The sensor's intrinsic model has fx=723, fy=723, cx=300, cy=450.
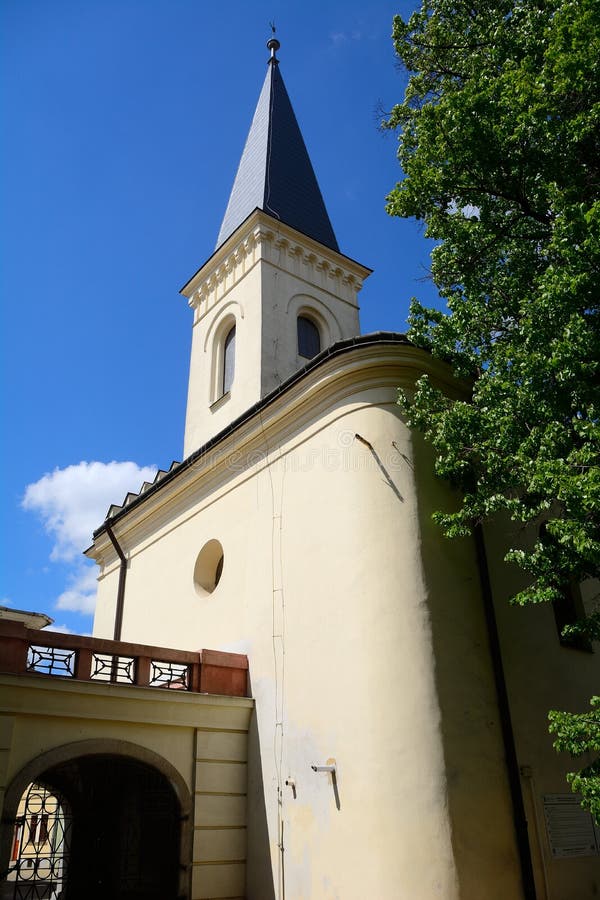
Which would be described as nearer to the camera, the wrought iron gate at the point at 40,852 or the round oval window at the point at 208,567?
the wrought iron gate at the point at 40,852

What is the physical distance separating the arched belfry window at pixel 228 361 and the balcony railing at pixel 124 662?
7768mm

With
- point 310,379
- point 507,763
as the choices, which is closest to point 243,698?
point 507,763

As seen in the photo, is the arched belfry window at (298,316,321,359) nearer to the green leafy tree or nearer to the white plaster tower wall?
the white plaster tower wall

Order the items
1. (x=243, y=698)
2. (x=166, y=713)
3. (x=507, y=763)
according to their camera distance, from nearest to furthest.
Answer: (x=507, y=763)
(x=166, y=713)
(x=243, y=698)

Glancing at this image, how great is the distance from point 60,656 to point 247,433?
16.9ft

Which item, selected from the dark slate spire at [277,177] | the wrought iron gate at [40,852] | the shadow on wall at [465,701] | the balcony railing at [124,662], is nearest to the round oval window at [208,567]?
the balcony railing at [124,662]

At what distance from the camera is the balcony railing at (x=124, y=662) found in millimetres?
9453

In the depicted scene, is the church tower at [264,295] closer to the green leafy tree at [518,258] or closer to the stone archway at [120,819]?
the green leafy tree at [518,258]

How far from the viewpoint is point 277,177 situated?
2053cm

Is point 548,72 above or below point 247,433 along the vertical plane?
above

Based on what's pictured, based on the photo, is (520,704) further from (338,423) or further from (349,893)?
(338,423)

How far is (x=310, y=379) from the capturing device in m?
12.0

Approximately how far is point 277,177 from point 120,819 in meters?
16.4

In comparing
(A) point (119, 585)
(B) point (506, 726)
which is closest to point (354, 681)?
(B) point (506, 726)
